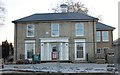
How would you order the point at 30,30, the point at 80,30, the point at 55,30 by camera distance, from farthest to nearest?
the point at 30,30
the point at 55,30
the point at 80,30

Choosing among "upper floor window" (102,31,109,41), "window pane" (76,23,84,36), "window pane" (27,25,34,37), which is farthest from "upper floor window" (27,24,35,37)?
"upper floor window" (102,31,109,41)

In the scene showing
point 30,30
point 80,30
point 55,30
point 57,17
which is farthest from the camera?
point 57,17

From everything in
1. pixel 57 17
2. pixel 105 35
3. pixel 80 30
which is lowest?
pixel 105 35

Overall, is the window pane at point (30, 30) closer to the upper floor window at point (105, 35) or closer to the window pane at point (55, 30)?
the window pane at point (55, 30)

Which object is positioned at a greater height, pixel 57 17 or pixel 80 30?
pixel 57 17

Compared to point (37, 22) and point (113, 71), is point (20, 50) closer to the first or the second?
point (37, 22)

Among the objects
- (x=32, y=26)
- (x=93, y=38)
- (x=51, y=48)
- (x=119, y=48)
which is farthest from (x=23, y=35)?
(x=119, y=48)

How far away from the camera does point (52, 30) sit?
36.8 meters

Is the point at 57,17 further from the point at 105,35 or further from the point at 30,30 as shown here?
the point at 105,35

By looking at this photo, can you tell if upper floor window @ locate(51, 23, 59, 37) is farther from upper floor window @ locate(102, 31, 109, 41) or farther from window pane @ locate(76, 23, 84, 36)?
upper floor window @ locate(102, 31, 109, 41)

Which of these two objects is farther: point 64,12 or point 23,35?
point 64,12

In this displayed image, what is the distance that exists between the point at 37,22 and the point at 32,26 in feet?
2.66

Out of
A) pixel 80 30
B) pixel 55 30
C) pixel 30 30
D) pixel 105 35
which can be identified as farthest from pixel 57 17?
pixel 105 35

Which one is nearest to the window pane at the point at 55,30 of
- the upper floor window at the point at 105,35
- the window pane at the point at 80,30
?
the window pane at the point at 80,30
